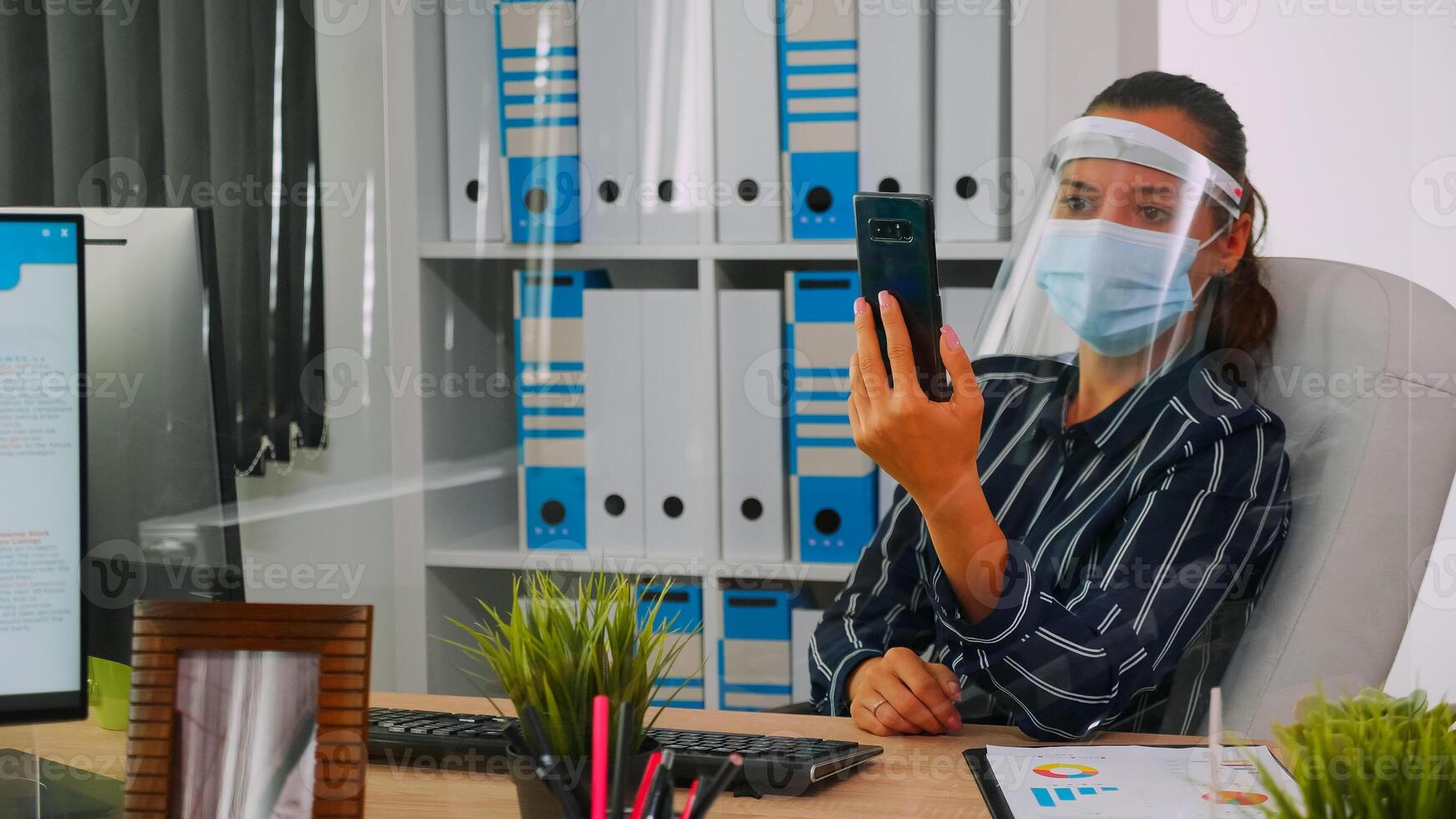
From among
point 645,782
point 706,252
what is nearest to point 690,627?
point 706,252

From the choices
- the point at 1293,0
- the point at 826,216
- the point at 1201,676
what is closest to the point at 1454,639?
the point at 1201,676

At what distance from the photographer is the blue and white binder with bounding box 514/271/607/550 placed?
1.74 meters

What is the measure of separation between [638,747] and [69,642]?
14.6 inches

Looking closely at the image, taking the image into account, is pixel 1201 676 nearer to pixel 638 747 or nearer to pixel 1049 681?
pixel 1049 681

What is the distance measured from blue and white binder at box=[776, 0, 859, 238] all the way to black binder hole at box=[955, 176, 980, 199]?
0.45 feet

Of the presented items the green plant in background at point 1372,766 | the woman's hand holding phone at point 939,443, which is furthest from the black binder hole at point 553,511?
the green plant in background at point 1372,766

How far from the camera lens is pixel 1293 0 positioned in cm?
108

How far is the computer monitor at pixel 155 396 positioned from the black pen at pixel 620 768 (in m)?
0.38

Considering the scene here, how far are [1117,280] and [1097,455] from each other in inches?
6.8

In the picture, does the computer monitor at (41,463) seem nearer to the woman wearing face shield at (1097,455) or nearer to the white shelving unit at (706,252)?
the woman wearing face shield at (1097,455)

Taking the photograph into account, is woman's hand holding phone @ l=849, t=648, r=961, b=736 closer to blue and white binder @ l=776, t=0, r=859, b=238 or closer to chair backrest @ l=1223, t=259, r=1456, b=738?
chair backrest @ l=1223, t=259, r=1456, b=738

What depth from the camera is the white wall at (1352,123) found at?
1.03 meters

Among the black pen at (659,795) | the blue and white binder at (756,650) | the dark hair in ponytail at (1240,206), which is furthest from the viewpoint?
the blue and white binder at (756,650)

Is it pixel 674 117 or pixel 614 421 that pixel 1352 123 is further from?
pixel 614 421
